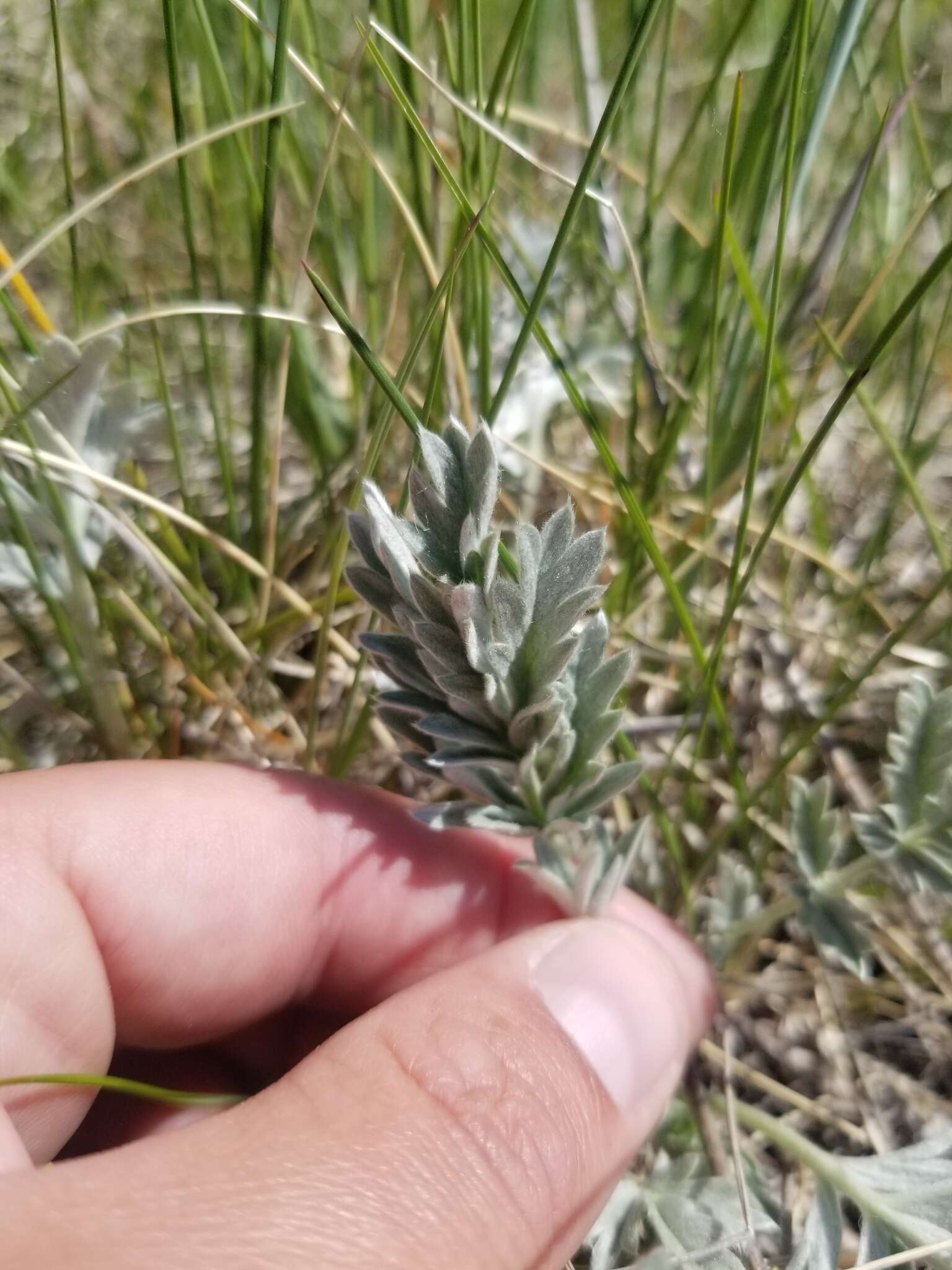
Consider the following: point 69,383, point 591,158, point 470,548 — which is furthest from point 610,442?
point 470,548

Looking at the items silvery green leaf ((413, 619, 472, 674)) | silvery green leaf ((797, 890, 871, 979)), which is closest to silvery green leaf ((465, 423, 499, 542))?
silvery green leaf ((413, 619, 472, 674))

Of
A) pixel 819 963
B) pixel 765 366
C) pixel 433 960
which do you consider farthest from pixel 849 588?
pixel 433 960

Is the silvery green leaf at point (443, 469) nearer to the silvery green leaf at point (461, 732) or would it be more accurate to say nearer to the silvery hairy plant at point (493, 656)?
the silvery hairy plant at point (493, 656)

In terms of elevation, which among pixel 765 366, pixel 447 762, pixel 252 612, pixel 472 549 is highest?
pixel 765 366

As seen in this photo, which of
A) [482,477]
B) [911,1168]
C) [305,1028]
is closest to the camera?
[482,477]

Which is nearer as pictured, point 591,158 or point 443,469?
point 443,469

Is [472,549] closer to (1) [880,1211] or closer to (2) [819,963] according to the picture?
(1) [880,1211]

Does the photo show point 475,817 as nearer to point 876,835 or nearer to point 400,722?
point 400,722

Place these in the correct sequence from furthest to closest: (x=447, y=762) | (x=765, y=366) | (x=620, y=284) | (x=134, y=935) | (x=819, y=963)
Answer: (x=620, y=284), (x=819, y=963), (x=134, y=935), (x=765, y=366), (x=447, y=762)
